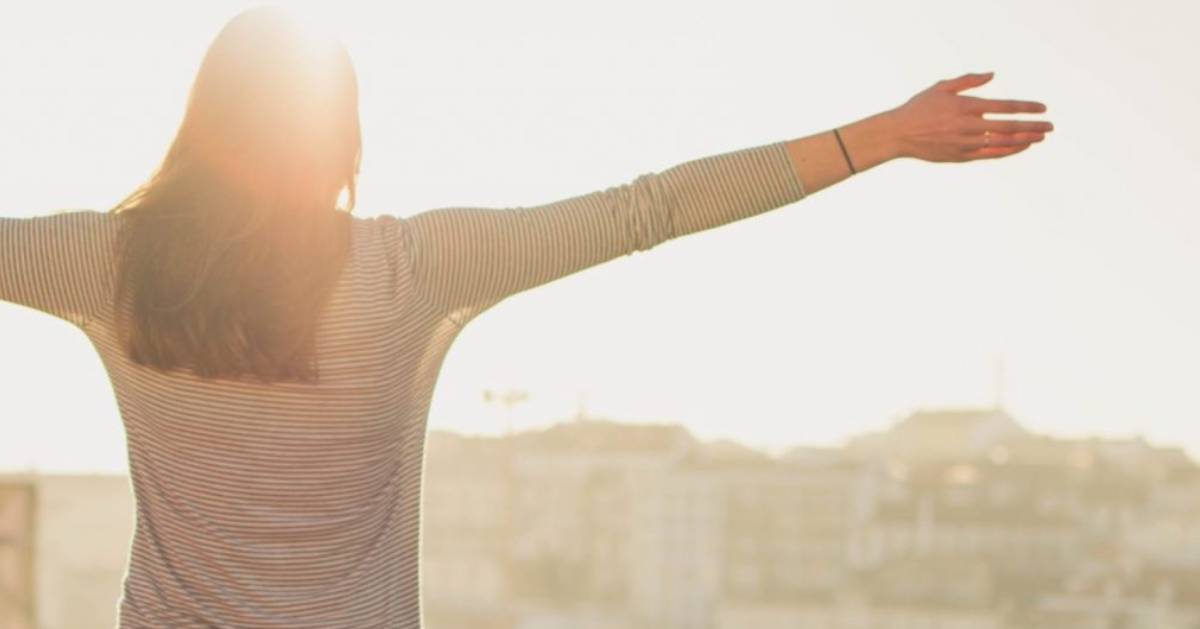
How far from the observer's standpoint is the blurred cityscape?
30.4 m

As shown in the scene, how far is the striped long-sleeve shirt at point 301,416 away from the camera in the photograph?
1.17 metres

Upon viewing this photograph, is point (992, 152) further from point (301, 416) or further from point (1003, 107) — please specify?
point (301, 416)

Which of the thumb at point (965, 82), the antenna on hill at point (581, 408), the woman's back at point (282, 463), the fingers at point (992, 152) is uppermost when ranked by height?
the antenna on hill at point (581, 408)

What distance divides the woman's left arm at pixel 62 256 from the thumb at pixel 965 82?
1.72 ft

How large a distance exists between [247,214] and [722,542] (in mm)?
32397

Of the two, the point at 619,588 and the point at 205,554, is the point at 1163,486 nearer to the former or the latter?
the point at 619,588

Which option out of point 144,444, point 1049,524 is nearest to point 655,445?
point 1049,524

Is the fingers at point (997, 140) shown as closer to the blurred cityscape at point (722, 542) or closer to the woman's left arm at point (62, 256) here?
the woman's left arm at point (62, 256)

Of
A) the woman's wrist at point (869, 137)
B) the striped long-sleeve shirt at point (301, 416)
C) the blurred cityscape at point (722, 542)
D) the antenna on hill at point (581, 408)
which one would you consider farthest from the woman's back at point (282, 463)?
the antenna on hill at point (581, 408)

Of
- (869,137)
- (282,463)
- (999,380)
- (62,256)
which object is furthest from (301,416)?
(999,380)

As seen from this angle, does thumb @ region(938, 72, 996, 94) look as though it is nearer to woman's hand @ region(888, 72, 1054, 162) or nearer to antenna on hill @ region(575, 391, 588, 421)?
woman's hand @ region(888, 72, 1054, 162)

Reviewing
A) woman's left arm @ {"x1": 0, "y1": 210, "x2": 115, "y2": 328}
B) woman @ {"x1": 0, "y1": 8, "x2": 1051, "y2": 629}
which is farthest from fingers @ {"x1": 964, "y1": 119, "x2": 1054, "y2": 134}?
woman's left arm @ {"x1": 0, "y1": 210, "x2": 115, "y2": 328}

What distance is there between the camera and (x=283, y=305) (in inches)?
44.5

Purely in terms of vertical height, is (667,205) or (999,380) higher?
(999,380)
